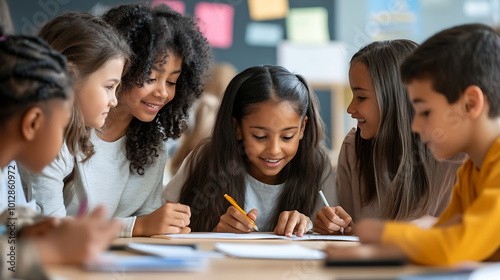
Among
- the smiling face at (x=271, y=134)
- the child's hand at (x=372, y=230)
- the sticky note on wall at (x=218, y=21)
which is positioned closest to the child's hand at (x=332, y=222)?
the smiling face at (x=271, y=134)

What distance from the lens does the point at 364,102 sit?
1.50 m

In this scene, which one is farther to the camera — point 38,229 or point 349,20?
point 349,20

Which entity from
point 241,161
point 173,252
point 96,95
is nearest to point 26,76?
point 173,252

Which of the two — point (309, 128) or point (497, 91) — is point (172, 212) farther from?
point (497, 91)

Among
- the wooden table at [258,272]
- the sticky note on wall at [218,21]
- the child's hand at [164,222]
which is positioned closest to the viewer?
the wooden table at [258,272]

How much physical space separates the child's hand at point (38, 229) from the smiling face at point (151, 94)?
29.9 inches

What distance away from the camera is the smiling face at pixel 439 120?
903 mm

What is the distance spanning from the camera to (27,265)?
0.64 meters

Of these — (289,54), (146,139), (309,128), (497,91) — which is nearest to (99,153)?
(146,139)

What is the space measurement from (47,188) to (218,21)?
3015mm

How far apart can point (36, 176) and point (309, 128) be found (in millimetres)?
802

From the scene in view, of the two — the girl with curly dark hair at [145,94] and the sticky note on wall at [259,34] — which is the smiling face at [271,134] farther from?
the sticky note on wall at [259,34]

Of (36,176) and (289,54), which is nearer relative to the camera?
(36,176)

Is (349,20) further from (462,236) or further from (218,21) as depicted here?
(462,236)
